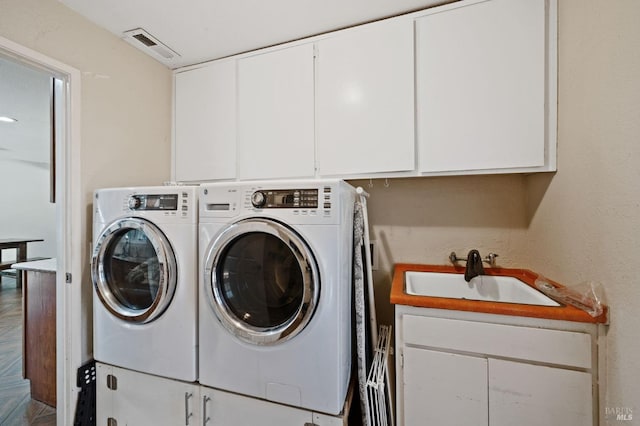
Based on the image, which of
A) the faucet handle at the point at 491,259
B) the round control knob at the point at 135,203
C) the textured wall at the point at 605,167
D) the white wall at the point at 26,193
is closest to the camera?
the textured wall at the point at 605,167

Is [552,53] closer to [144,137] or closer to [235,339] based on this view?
[235,339]

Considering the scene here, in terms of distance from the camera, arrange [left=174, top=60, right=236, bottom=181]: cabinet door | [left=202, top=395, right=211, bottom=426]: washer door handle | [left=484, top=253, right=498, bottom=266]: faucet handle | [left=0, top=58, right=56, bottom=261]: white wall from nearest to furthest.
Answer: [left=202, top=395, right=211, bottom=426]: washer door handle → [left=484, top=253, right=498, bottom=266]: faucet handle → [left=174, top=60, right=236, bottom=181]: cabinet door → [left=0, top=58, right=56, bottom=261]: white wall

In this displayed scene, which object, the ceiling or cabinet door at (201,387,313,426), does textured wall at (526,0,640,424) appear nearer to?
the ceiling

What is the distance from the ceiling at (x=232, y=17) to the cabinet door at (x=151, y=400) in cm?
194

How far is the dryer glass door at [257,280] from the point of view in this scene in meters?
1.09

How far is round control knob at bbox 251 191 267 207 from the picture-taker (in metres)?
1.13

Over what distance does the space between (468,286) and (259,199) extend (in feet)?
4.33

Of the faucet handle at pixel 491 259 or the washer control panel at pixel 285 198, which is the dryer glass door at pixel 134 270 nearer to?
the washer control panel at pixel 285 198

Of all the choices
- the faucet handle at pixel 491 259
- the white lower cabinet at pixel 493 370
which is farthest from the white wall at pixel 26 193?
the faucet handle at pixel 491 259

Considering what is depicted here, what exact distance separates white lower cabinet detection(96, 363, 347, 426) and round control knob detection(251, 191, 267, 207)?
0.86 m

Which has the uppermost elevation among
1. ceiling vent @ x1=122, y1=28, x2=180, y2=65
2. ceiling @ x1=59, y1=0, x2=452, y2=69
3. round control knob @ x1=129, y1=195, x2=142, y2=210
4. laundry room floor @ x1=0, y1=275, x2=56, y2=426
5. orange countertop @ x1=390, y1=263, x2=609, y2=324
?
ceiling @ x1=59, y1=0, x2=452, y2=69

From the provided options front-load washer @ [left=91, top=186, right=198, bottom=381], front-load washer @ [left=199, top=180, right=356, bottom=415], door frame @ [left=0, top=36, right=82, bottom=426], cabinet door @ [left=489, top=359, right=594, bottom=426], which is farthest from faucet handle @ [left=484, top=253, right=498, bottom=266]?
door frame @ [left=0, top=36, right=82, bottom=426]

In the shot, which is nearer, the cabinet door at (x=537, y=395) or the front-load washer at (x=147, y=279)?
the cabinet door at (x=537, y=395)

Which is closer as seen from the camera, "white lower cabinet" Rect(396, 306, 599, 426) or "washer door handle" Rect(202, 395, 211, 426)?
"white lower cabinet" Rect(396, 306, 599, 426)
